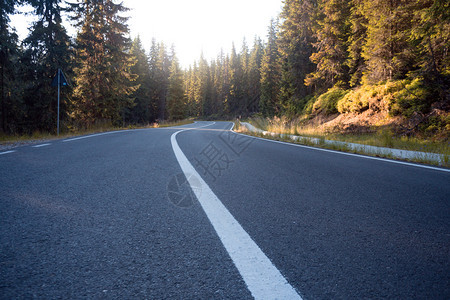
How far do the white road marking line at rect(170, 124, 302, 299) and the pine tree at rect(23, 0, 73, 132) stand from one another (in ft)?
59.9

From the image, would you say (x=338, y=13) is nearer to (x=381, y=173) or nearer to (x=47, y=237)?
(x=381, y=173)

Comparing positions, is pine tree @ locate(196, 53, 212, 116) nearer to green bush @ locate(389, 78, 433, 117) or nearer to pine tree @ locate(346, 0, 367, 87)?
pine tree @ locate(346, 0, 367, 87)

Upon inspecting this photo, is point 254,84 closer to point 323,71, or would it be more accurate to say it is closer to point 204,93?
point 204,93

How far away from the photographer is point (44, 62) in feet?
50.9

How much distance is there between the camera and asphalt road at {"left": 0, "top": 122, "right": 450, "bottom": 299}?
3.99 ft

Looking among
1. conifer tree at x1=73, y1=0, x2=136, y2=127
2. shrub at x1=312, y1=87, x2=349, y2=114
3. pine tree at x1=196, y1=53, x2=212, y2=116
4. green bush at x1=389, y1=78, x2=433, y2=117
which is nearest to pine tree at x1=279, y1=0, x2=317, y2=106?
shrub at x1=312, y1=87, x2=349, y2=114

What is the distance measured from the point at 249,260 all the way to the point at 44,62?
769 inches

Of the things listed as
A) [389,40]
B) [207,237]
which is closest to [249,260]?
[207,237]

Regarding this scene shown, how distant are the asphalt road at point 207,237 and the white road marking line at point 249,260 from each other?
0.02m

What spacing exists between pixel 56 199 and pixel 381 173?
4932mm

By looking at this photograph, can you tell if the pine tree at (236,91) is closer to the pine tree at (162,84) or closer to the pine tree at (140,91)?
the pine tree at (162,84)

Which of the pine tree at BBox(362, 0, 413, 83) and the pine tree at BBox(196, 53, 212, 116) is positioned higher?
the pine tree at BBox(196, 53, 212, 116)

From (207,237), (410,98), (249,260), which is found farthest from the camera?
(410,98)

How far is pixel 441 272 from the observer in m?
1.36
